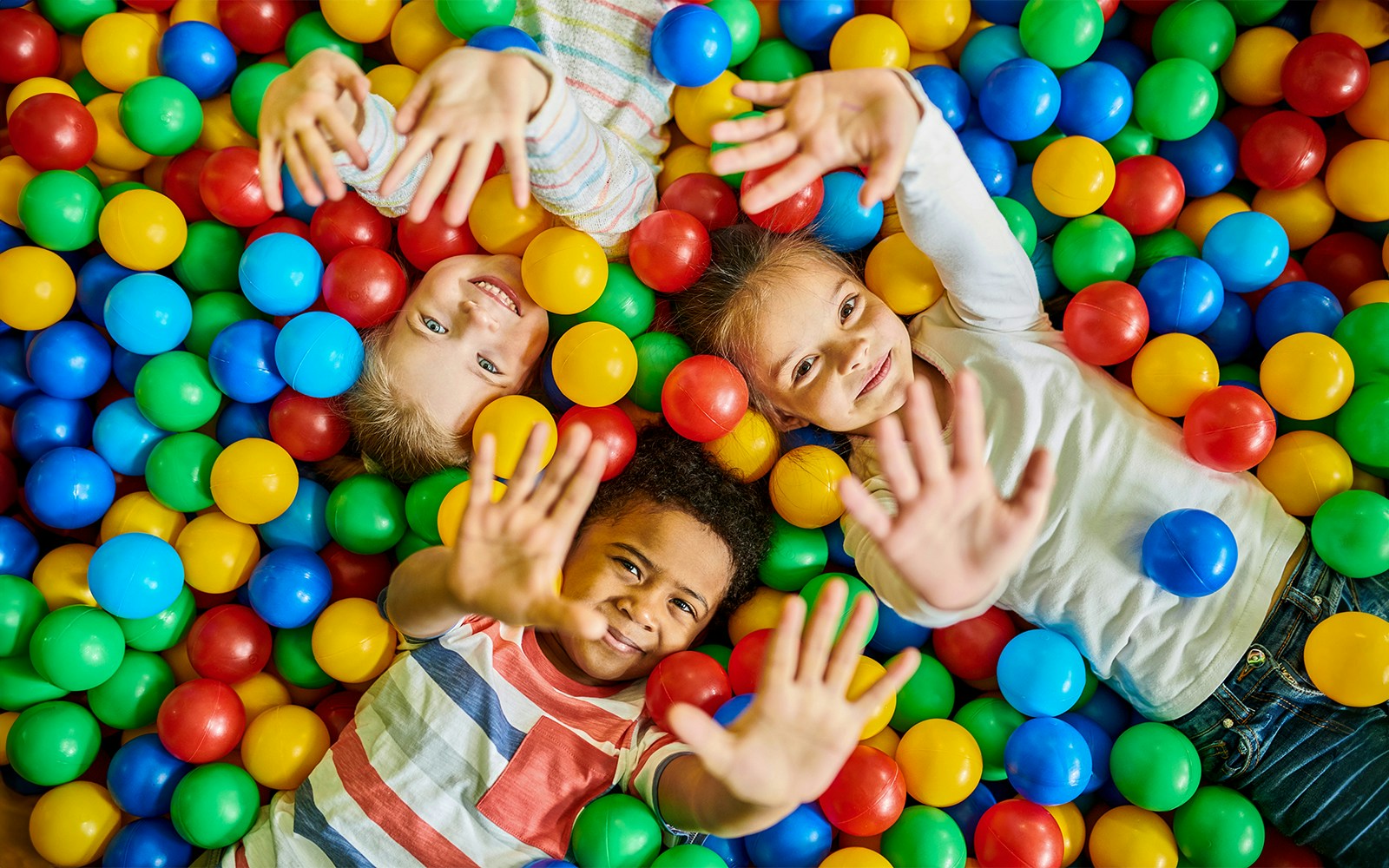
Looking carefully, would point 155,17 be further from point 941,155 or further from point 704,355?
point 941,155

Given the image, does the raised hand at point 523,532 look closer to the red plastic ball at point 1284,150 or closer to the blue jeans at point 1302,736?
the blue jeans at point 1302,736

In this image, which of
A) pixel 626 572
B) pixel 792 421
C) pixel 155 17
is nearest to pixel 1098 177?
pixel 792 421

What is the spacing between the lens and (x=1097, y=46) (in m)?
1.94

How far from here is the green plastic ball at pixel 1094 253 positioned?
1.79 meters

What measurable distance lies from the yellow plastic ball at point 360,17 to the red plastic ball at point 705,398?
2.87 feet

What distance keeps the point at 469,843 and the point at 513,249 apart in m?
0.95

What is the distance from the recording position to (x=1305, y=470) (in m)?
1.67

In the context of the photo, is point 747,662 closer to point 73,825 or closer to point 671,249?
point 671,249

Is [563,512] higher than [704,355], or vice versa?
[563,512]

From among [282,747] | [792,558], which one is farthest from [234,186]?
[792,558]

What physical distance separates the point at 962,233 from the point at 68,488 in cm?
150

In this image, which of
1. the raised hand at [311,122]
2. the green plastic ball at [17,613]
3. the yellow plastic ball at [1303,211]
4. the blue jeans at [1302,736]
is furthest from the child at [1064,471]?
the green plastic ball at [17,613]

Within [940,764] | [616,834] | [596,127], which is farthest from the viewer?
[596,127]

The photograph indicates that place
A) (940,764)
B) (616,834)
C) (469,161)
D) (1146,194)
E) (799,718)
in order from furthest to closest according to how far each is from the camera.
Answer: (1146,194) < (940,764) < (616,834) < (469,161) < (799,718)
